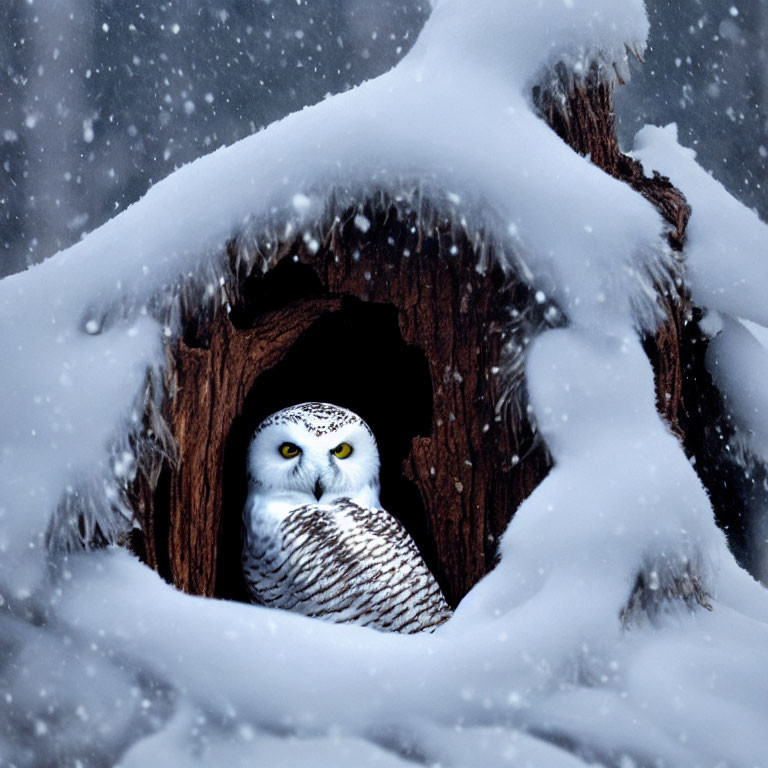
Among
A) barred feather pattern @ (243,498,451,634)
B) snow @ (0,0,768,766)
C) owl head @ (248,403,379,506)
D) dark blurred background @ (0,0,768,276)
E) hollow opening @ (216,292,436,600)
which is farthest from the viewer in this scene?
dark blurred background @ (0,0,768,276)

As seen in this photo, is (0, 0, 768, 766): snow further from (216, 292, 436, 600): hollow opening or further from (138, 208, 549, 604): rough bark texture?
(216, 292, 436, 600): hollow opening

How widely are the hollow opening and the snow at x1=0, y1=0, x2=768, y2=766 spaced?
0.64 meters

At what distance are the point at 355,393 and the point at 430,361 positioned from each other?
2.39ft

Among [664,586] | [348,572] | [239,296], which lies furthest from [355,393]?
[664,586]

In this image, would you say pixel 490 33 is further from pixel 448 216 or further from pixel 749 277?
pixel 749 277

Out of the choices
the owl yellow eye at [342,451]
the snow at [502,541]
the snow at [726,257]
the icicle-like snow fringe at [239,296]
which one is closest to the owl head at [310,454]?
the owl yellow eye at [342,451]

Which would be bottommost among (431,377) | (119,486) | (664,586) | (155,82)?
(664,586)

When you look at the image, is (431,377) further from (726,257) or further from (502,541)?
(726,257)

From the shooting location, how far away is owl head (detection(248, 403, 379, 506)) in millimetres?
2230

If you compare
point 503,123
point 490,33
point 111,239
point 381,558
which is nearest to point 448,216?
point 503,123

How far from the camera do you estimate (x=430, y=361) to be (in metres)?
1.92

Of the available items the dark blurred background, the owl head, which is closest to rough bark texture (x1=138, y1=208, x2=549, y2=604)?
the owl head

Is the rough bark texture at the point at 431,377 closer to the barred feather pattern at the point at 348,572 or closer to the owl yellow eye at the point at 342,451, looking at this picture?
the barred feather pattern at the point at 348,572

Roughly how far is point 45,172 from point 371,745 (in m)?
3.07
